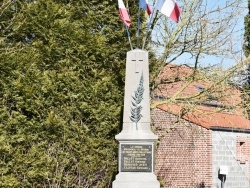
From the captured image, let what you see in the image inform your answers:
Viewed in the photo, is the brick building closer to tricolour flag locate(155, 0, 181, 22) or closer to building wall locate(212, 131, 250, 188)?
building wall locate(212, 131, 250, 188)

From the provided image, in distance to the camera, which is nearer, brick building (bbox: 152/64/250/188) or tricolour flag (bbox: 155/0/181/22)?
tricolour flag (bbox: 155/0/181/22)

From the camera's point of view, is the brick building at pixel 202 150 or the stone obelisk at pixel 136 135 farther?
the brick building at pixel 202 150

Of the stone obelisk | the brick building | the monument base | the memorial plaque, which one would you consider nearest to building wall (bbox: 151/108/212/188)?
the brick building

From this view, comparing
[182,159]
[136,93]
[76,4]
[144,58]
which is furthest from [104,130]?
[182,159]

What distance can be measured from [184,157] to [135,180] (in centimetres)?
745

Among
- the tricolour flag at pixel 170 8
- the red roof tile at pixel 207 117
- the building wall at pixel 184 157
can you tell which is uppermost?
the tricolour flag at pixel 170 8

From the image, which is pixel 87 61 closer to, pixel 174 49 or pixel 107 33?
pixel 107 33

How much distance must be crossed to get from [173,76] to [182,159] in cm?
422

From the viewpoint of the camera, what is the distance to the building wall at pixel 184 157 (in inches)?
600

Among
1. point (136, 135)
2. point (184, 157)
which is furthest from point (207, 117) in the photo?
point (136, 135)

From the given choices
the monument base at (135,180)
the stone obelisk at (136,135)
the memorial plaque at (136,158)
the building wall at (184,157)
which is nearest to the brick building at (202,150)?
the building wall at (184,157)

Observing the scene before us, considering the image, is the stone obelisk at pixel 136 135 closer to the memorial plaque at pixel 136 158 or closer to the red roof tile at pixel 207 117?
the memorial plaque at pixel 136 158

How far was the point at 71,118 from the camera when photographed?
9594 millimetres

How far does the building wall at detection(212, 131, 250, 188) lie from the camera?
15.6 metres
